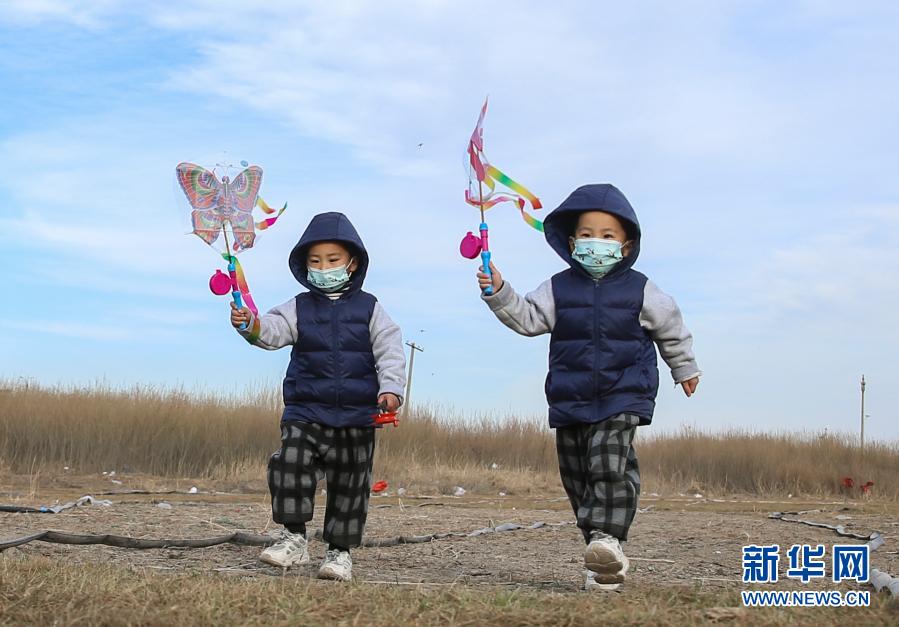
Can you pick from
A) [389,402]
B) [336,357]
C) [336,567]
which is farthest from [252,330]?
[336,567]

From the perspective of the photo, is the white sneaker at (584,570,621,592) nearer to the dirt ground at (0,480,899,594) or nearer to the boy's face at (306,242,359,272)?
the dirt ground at (0,480,899,594)

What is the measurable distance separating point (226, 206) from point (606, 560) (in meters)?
2.65

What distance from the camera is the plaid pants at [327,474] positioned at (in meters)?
5.37

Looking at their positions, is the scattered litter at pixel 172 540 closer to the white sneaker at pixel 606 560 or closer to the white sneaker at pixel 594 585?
the white sneaker at pixel 594 585

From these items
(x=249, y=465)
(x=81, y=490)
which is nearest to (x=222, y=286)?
(x=81, y=490)

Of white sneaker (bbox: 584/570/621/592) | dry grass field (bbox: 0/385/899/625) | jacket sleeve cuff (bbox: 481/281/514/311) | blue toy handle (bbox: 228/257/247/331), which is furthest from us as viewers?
blue toy handle (bbox: 228/257/247/331)

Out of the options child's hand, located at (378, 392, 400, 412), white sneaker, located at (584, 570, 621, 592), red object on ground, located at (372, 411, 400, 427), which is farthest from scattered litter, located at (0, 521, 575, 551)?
white sneaker, located at (584, 570, 621, 592)

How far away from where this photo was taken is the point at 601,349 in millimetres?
5121

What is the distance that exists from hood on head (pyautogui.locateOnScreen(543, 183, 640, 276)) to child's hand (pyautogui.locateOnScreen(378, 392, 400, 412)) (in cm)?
106

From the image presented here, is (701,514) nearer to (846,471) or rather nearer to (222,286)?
(222,286)

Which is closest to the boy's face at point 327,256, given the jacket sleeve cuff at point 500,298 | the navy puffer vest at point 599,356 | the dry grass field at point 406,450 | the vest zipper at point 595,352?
the jacket sleeve cuff at point 500,298

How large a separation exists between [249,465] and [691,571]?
9.69m

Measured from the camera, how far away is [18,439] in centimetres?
1500

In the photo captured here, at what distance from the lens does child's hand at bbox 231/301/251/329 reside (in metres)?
5.38
